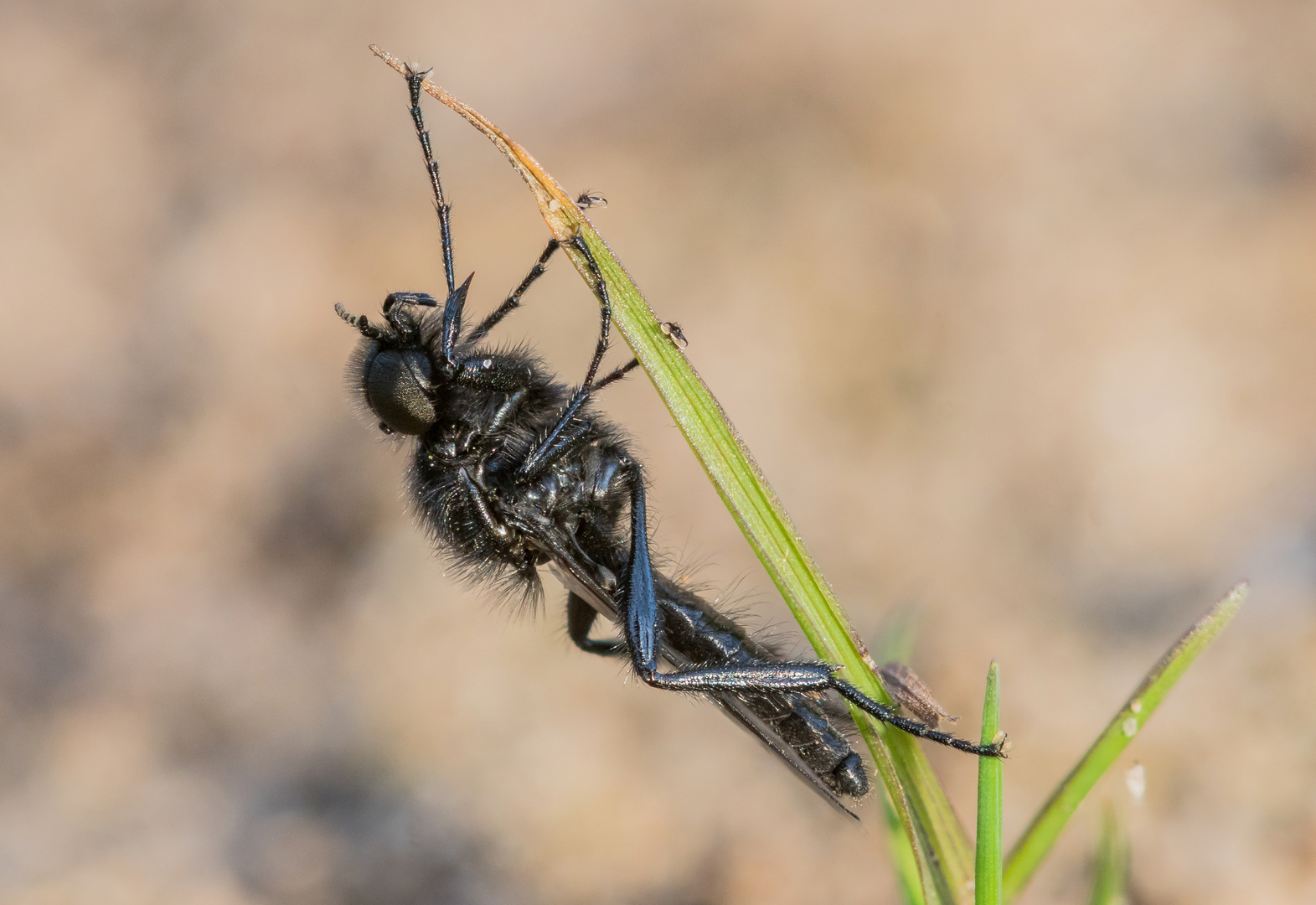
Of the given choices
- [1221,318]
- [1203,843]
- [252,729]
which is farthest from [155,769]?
[1221,318]

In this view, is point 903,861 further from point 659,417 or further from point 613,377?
point 659,417

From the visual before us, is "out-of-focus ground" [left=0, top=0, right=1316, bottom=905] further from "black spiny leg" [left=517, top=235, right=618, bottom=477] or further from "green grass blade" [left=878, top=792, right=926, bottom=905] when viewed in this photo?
"black spiny leg" [left=517, top=235, right=618, bottom=477]

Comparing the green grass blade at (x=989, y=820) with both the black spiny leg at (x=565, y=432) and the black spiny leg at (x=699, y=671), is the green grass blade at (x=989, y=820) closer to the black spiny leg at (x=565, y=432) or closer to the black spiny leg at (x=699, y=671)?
the black spiny leg at (x=699, y=671)

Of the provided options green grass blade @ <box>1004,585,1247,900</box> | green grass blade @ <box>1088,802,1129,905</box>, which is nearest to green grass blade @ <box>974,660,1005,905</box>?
green grass blade @ <box>1004,585,1247,900</box>

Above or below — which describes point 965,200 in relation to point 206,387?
above

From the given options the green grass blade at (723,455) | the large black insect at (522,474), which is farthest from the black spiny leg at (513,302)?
the green grass blade at (723,455)

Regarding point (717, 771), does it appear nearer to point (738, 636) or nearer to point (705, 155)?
point (738, 636)
